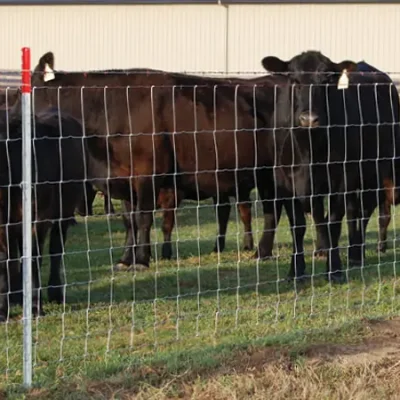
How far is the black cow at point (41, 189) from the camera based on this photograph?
8.48 meters

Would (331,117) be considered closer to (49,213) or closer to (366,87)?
(366,87)

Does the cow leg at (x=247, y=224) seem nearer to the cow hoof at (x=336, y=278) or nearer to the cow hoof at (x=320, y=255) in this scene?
the cow hoof at (x=320, y=255)

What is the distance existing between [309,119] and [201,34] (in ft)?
81.9

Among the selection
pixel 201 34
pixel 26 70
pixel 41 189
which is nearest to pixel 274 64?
pixel 41 189

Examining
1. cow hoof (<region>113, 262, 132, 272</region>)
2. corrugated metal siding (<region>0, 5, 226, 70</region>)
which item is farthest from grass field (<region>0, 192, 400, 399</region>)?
corrugated metal siding (<region>0, 5, 226, 70</region>)

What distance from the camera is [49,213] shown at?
8.98 meters

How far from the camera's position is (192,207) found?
10.3m

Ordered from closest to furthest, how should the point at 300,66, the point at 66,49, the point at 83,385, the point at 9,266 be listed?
the point at 83,385 < the point at 9,266 < the point at 300,66 < the point at 66,49

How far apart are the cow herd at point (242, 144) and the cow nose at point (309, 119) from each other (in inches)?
0.5

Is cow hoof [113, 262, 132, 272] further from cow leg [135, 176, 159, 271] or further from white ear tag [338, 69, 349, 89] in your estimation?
white ear tag [338, 69, 349, 89]

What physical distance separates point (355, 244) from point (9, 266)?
161 inches

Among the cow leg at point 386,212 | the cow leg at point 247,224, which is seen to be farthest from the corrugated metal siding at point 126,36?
the cow leg at point 386,212

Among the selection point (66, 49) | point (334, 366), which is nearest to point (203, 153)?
point (334, 366)

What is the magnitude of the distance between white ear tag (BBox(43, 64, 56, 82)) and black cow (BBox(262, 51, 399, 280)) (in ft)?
7.32
